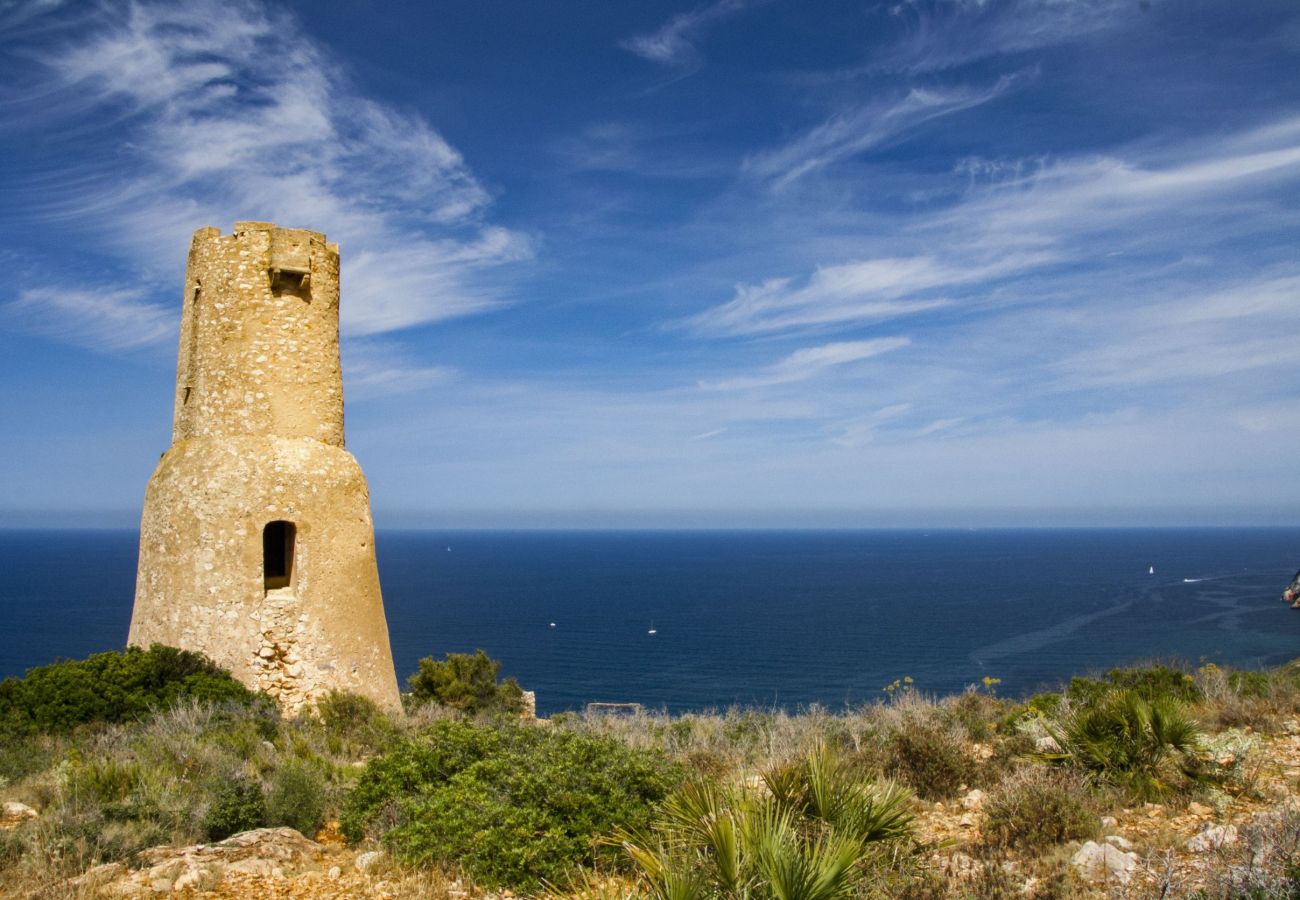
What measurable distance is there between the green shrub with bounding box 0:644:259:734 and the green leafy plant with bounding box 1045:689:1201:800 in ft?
29.0

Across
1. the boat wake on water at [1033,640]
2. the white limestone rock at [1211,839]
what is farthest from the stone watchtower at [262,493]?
the boat wake on water at [1033,640]

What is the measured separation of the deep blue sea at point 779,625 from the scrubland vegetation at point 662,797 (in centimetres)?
1226

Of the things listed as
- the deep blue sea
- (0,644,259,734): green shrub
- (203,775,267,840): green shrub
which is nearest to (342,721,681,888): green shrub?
(203,775,267,840): green shrub

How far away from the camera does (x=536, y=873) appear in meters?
5.08

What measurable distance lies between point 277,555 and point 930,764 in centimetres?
990

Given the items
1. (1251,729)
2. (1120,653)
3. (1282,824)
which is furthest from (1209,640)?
(1282,824)

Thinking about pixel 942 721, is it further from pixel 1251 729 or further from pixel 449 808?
pixel 449 808

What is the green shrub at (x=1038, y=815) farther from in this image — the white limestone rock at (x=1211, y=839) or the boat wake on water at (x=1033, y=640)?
the boat wake on water at (x=1033, y=640)

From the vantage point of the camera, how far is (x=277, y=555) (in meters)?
12.7

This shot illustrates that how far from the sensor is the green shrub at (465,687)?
13961mm

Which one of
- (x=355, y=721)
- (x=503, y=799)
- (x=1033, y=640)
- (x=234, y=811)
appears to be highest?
(x=503, y=799)

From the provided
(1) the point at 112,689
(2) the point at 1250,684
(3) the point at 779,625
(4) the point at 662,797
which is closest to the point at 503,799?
(4) the point at 662,797

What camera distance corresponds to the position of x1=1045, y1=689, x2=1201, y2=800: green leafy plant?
21.7 ft

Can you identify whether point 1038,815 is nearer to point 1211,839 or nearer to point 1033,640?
point 1211,839
